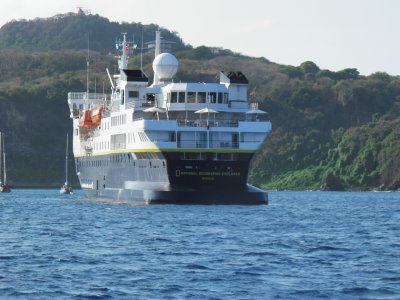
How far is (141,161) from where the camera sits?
84938 millimetres

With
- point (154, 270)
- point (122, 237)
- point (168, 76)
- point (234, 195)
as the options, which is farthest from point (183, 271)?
point (168, 76)

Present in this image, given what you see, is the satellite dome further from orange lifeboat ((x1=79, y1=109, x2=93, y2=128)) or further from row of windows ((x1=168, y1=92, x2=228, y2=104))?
orange lifeboat ((x1=79, y1=109, x2=93, y2=128))

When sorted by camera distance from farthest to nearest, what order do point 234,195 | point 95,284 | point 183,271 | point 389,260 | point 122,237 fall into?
point 234,195, point 122,237, point 389,260, point 183,271, point 95,284

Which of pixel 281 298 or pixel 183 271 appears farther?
pixel 183 271

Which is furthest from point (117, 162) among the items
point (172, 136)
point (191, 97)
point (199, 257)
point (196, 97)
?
point (199, 257)

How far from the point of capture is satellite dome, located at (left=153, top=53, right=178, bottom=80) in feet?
310

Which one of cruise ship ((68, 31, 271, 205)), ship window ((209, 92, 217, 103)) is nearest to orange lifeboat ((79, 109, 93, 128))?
cruise ship ((68, 31, 271, 205))

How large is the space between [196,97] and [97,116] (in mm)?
21977

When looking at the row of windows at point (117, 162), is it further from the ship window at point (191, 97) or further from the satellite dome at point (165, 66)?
the satellite dome at point (165, 66)

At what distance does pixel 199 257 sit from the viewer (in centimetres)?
4609

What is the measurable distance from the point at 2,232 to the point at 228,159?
82.9ft

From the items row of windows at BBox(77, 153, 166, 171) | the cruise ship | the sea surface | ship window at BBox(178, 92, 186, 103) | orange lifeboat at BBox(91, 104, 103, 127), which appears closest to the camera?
the sea surface

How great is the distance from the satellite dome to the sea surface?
24.7m

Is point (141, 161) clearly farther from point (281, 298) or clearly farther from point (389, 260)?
point (281, 298)
